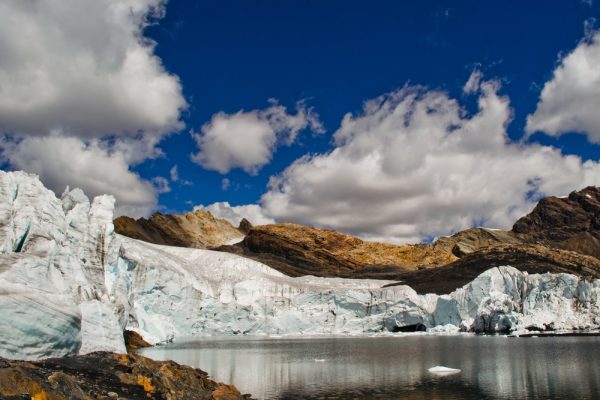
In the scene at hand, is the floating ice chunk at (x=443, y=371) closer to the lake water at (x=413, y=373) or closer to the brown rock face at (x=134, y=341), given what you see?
the lake water at (x=413, y=373)

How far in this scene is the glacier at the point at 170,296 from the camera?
22.5 meters

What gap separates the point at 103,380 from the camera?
1931cm

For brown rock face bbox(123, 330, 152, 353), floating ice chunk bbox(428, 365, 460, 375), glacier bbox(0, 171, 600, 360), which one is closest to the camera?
glacier bbox(0, 171, 600, 360)

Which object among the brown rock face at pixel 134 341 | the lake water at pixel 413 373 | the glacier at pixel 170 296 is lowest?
the lake water at pixel 413 373

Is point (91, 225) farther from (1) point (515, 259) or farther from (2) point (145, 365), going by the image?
(1) point (515, 259)

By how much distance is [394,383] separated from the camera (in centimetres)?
3216

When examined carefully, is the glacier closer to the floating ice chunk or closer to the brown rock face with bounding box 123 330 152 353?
the brown rock face with bounding box 123 330 152 353

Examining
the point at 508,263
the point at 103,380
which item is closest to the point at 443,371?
the point at 103,380

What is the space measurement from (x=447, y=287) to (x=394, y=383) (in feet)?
388

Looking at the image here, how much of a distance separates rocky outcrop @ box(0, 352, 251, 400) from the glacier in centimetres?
192

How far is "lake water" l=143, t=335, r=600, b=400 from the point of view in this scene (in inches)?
1115

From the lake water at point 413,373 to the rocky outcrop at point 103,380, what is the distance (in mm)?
6092

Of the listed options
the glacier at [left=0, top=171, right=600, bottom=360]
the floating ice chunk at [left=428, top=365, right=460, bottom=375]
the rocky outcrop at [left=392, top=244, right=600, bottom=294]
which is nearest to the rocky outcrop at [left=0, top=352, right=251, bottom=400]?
the glacier at [left=0, top=171, right=600, bottom=360]

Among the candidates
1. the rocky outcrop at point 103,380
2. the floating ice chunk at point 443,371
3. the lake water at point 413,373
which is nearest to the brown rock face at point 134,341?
the lake water at point 413,373
